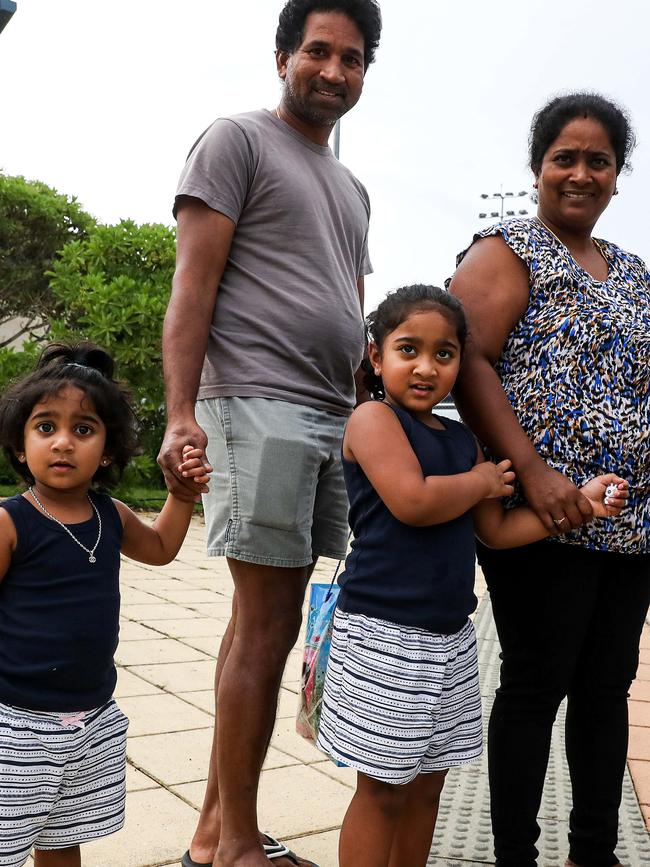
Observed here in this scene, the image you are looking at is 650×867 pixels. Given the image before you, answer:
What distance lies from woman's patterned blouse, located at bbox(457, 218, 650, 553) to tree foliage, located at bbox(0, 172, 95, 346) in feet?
36.9

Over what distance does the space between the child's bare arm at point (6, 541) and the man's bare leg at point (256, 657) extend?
0.58 metres

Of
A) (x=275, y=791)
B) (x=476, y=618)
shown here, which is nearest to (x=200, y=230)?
(x=275, y=791)

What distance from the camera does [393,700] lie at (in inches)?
78.3

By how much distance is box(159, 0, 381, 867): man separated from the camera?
2291 millimetres

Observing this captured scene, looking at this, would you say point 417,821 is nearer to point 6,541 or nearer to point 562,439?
point 562,439

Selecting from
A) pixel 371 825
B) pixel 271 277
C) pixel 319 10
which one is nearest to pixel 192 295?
pixel 271 277

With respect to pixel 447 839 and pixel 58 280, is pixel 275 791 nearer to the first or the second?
pixel 447 839

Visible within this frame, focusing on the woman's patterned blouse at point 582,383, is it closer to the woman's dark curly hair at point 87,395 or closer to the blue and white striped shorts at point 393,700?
the blue and white striped shorts at point 393,700

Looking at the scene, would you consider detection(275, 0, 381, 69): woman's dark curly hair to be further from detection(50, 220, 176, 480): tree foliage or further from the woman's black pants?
detection(50, 220, 176, 480): tree foliage

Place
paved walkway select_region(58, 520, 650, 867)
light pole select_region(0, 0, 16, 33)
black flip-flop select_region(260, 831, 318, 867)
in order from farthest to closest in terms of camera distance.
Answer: light pole select_region(0, 0, 16, 33), paved walkway select_region(58, 520, 650, 867), black flip-flop select_region(260, 831, 318, 867)

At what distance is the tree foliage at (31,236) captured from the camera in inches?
492

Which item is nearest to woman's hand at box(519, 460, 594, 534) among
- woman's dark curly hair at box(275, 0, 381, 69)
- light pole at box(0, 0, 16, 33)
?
woman's dark curly hair at box(275, 0, 381, 69)

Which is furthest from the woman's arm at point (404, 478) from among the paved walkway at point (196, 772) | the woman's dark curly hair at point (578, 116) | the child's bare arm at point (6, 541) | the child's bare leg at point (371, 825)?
the paved walkway at point (196, 772)

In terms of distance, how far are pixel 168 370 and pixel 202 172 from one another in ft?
1.56
